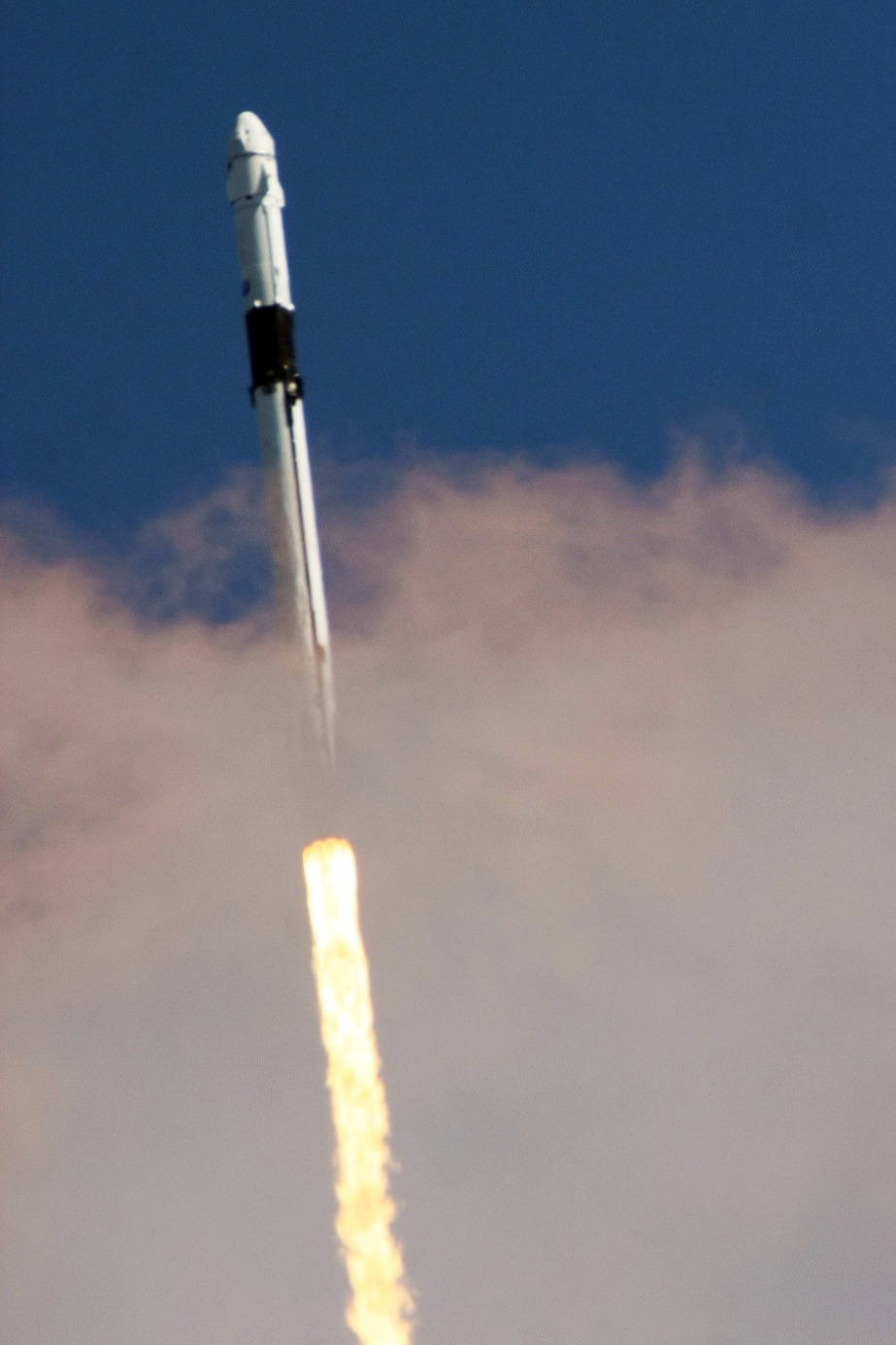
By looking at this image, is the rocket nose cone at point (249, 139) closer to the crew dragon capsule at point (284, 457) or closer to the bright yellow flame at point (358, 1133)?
the crew dragon capsule at point (284, 457)

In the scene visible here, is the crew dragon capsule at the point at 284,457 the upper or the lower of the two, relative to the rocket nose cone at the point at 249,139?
lower

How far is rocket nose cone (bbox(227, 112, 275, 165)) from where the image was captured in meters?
53.8

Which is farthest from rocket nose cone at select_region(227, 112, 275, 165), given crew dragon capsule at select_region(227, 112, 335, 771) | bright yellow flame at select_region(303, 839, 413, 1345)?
bright yellow flame at select_region(303, 839, 413, 1345)

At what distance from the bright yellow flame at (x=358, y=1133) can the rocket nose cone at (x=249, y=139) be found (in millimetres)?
17088

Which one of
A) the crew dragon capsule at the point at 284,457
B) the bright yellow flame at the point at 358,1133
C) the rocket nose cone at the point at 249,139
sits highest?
the rocket nose cone at the point at 249,139

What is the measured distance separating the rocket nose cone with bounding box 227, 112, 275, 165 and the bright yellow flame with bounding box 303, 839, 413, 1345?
17.1m

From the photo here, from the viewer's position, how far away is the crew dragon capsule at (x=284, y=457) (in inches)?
2014

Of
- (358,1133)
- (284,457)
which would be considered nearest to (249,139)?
(284,457)

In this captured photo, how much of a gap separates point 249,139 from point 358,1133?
22574mm

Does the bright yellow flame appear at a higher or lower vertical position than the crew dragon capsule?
lower

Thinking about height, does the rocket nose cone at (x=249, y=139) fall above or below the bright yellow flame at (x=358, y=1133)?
above

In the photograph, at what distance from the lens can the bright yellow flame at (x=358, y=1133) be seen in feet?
175

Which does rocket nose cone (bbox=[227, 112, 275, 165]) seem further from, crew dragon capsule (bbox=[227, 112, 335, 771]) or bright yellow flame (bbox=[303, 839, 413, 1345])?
bright yellow flame (bbox=[303, 839, 413, 1345])

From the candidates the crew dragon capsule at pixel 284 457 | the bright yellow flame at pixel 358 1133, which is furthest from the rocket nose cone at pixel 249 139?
the bright yellow flame at pixel 358 1133
